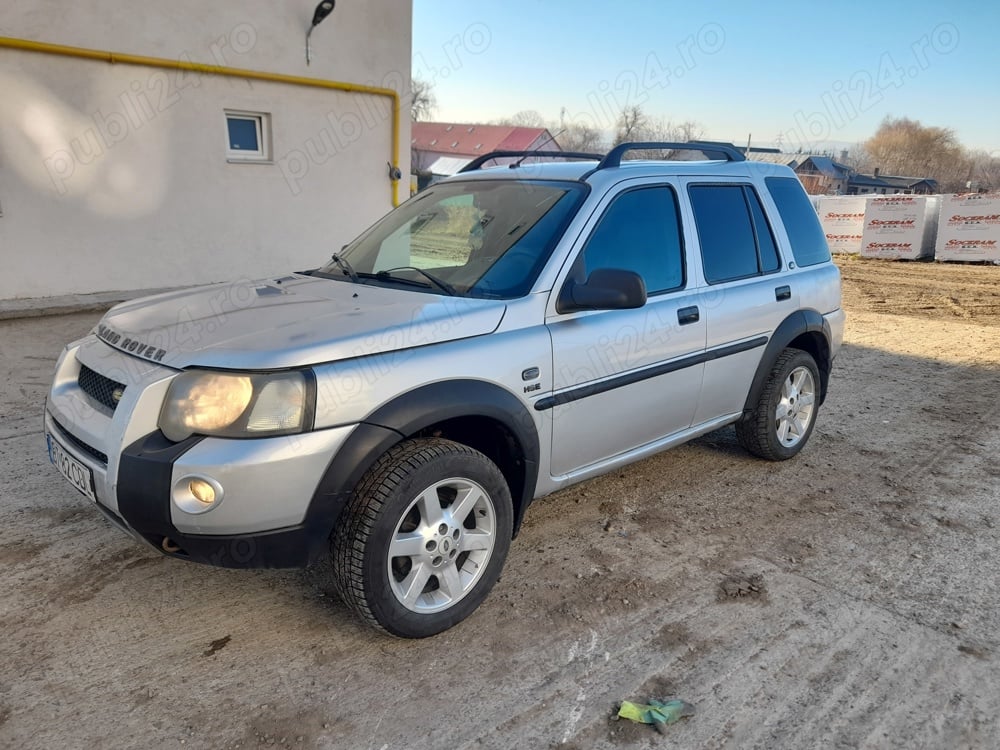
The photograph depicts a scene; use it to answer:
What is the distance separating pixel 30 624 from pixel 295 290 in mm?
1771

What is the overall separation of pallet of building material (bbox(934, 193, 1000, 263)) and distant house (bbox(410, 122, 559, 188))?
120 feet

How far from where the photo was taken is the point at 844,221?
71.8 feet

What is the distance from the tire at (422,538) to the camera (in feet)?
Result: 8.68

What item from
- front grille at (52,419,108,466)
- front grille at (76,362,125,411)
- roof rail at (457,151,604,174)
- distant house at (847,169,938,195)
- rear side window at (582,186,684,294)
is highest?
distant house at (847,169,938,195)

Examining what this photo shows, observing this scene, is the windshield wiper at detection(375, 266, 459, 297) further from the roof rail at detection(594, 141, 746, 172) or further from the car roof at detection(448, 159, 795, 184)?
the roof rail at detection(594, 141, 746, 172)

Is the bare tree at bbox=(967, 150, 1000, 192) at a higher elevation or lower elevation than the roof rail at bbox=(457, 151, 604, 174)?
higher

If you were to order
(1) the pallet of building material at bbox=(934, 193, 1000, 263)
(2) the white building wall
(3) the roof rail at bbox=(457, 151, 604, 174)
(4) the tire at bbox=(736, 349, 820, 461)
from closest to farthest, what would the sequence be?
(3) the roof rail at bbox=(457, 151, 604, 174) < (4) the tire at bbox=(736, 349, 820, 461) < (2) the white building wall < (1) the pallet of building material at bbox=(934, 193, 1000, 263)

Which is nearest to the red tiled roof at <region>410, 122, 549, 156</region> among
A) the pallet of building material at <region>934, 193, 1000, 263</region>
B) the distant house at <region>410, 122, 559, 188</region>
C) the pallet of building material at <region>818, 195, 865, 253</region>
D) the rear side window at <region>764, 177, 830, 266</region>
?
the distant house at <region>410, 122, 559, 188</region>

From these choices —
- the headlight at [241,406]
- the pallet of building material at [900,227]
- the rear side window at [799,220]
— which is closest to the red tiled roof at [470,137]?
the pallet of building material at [900,227]

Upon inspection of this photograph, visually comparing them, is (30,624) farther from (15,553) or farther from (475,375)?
(475,375)

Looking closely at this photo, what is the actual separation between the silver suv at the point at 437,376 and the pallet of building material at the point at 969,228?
17.5 meters

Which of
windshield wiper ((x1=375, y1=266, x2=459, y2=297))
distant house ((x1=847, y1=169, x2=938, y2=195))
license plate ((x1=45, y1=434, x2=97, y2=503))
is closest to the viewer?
license plate ((x1=45, y1=434, x2=97, y2=503))

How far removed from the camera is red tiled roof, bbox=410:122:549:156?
54.7m

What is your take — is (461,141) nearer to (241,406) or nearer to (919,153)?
(919,153)
